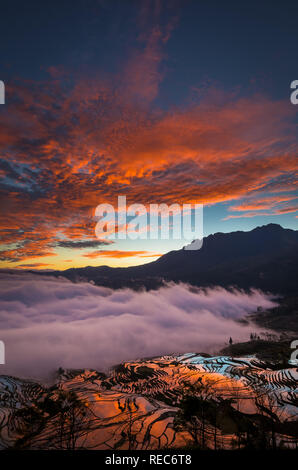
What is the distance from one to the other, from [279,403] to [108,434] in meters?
106

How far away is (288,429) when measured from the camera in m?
110

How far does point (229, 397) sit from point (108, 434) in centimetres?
8291

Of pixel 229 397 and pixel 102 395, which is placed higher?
pixel 229 397

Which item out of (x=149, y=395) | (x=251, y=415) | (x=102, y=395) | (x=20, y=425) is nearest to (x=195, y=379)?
(x=149, y=395)

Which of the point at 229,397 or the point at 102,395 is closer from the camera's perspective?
the point at 229,397
